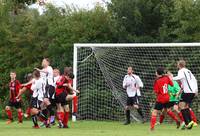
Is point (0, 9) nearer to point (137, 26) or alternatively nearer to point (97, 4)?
point (97, 4)

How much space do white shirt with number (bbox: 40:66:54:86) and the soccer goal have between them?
5.99 m

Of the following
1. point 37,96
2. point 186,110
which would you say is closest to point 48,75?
point 37,96

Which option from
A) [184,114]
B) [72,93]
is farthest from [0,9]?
[184,114]

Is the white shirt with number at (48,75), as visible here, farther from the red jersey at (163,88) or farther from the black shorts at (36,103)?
the red jersey at (163,88)

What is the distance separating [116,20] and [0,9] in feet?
20.7

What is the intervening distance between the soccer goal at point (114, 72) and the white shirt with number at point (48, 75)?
5.99 meters

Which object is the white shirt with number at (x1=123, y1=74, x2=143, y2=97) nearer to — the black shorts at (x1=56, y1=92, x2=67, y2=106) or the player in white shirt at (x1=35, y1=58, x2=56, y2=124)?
the black shorts at (x1=56, y1=92, x2=67, y2=106)

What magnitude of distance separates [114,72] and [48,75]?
279 inches

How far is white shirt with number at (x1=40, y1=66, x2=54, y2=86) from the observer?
2011cm

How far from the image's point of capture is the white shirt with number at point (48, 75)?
2011cm

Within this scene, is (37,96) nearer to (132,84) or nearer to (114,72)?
(132,84)

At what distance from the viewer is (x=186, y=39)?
28109mm

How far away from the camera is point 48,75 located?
20.2 m

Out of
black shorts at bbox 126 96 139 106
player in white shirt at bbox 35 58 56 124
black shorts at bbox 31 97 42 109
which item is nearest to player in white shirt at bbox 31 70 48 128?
black shorts at bbox 31 97 42 109
